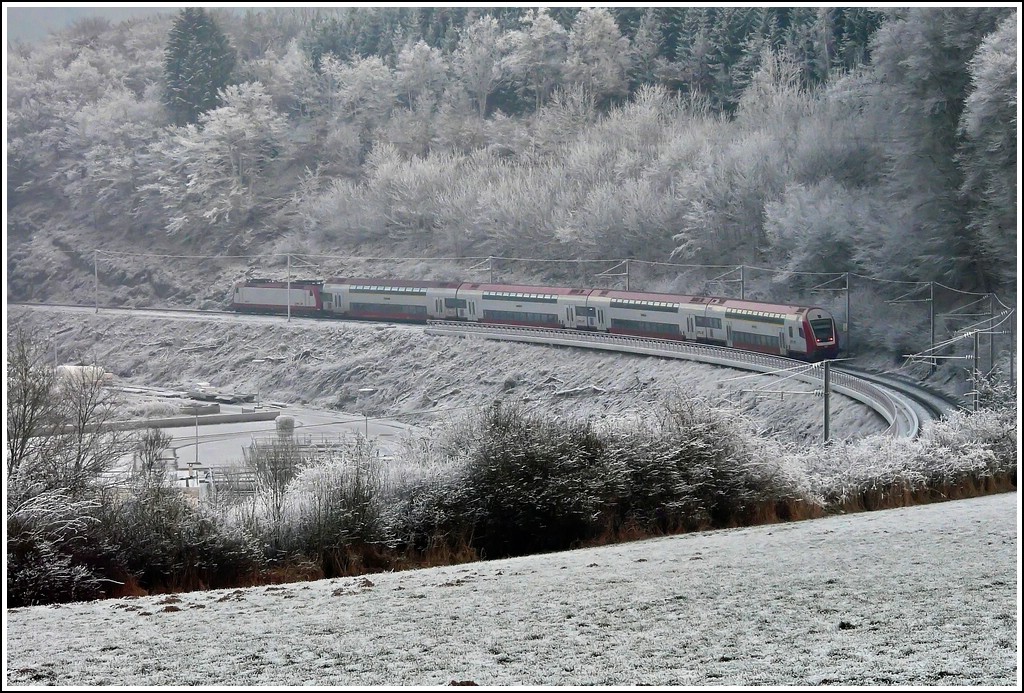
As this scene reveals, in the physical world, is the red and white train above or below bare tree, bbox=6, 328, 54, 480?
above

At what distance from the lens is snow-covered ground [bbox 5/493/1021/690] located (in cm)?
Answer: 353

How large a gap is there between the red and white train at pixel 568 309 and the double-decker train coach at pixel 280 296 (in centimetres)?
1

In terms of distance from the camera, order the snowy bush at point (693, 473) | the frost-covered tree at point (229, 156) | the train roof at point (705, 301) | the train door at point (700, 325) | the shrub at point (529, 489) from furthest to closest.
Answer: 1. the frost-covered tree at point (229, 156)
2. the train door at point (700, 325)
3. the train roof at point (705, 301)
4. the snowy bush at point (693, 473)
5. the shrub at point (529, 489)

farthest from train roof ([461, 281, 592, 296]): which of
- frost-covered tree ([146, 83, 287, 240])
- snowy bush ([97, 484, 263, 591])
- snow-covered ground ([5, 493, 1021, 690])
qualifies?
snow-covered ground ([5, 493, 1021, 690])

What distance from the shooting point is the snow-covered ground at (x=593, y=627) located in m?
3.53

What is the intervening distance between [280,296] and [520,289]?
11.4 ft

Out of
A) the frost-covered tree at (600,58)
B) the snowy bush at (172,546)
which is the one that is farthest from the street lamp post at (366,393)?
the snowy bush at (172,546)

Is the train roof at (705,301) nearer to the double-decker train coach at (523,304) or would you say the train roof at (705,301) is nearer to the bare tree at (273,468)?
the double-decker train coach at (523,304)

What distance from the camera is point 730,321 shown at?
13234 mm

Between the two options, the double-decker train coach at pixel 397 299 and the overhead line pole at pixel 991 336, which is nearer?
the overhead line pole at pixel 991 336

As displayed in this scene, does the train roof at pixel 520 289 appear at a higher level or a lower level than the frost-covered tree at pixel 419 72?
lower

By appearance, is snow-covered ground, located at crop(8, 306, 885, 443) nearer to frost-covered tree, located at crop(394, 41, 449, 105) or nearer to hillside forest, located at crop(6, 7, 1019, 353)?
hillside forest, located at crop(6, 7, 1019, 353)

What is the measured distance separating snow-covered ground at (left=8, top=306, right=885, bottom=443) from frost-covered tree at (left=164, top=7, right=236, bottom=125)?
307 cm

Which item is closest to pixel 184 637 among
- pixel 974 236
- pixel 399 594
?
pixel 399 594
